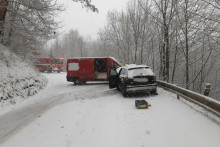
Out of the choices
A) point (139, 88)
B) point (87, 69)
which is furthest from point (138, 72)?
point (87, 69)

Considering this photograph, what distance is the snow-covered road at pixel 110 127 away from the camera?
146 inches

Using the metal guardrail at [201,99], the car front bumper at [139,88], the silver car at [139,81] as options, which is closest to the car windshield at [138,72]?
the silver car at [139,81]

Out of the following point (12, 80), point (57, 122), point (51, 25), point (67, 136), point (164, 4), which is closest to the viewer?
point (67, 136)

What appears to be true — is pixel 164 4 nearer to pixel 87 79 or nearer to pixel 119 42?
pixel 87 79

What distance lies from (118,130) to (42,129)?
217 centimetres

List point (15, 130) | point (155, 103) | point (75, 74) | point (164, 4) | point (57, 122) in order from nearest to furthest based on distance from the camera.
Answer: point (15, 130) < point (57, 122) < point (155, 103) < point (164, 4) < point (75, 74)

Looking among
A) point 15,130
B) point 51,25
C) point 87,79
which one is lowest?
point 15,130

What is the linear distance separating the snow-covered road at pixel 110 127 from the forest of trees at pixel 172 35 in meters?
4.07

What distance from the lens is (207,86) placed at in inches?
248

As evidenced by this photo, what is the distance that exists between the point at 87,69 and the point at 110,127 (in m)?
10.6

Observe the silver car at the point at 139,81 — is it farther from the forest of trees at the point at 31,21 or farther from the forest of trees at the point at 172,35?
the forest of trees at the point at 31,21

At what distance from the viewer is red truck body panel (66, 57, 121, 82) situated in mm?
14727

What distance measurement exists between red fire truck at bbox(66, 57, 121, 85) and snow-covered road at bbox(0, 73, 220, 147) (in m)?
8.49

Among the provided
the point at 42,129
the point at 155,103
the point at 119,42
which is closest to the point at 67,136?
the point at 42,129
